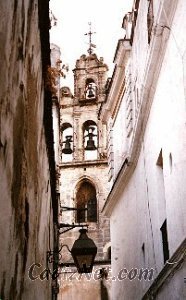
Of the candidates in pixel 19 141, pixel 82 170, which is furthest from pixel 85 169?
pixel 19 141

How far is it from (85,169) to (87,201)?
1.77 metres

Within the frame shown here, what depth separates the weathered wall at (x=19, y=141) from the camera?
359 cm

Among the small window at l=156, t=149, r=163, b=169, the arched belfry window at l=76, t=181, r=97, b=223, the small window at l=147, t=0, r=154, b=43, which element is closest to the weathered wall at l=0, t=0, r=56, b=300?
the small window at l=156, t=149, r=163, b=169

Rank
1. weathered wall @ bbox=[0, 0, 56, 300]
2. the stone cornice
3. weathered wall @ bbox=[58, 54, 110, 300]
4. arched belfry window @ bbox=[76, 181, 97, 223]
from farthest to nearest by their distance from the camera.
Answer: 1. the stone cornice
2. arched belfry window @ bbox=[76, 181, 97, 223]
3. weathered wall @ bbox=[58, 54, 110, 300]
4. weathered wall @ bbox=[0, 0, 56, 300]

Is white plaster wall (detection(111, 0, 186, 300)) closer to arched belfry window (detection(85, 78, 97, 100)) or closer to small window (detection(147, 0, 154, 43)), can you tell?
small window (detection(147, 0, 154, 43))

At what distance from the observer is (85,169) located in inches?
1159

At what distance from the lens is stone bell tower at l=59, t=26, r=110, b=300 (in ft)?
89.2

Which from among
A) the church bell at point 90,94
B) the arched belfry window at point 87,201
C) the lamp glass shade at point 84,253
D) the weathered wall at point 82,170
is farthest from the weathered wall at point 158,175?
the church bell at point 90,94

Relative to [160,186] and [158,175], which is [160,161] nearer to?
[158,175]

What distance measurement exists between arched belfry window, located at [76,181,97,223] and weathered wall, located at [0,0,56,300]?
22.0 m

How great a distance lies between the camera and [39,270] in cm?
673

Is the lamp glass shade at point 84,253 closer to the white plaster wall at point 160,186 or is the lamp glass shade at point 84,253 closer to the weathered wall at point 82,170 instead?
the white plaster wall at point 160,186

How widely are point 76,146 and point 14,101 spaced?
86.9ft

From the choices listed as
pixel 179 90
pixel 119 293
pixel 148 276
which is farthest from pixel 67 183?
pixel 179 90
